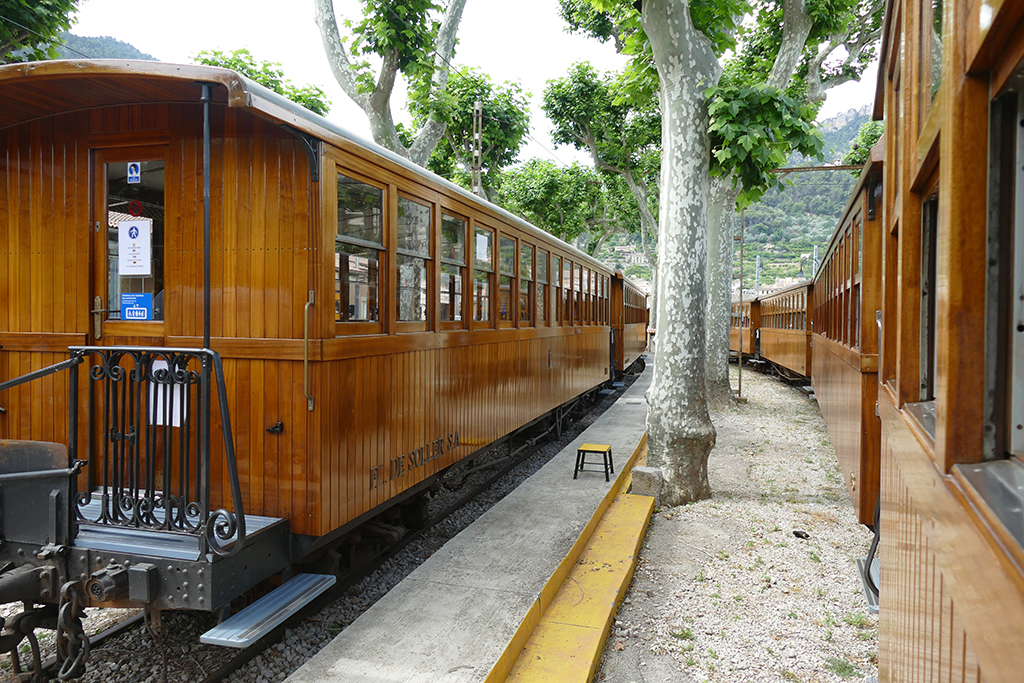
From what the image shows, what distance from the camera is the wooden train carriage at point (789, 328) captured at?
13.6 m

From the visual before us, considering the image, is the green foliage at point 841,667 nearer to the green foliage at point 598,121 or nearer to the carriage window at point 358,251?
the carriage window at point 358,251

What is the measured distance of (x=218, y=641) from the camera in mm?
2939

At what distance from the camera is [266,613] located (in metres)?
3.29

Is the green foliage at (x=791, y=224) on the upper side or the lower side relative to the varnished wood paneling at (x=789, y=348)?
upper

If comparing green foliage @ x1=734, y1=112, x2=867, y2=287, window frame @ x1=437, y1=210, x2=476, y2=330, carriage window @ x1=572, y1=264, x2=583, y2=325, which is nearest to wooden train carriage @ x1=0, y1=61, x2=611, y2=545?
window frame @ x1=437, y1=210, x2=476, y2=330

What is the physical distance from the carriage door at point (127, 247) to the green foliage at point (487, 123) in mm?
9267

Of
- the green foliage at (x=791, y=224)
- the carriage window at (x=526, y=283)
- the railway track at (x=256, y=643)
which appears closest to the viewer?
the railway track at (x=256, y=643)

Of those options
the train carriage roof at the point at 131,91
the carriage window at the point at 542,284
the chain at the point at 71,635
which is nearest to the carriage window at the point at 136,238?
the train carriage roof at the point at 131,91

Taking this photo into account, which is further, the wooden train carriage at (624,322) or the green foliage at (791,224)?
the green foliage at (791,224)

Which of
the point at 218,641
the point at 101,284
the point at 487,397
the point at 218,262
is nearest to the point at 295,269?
the point at 218,262

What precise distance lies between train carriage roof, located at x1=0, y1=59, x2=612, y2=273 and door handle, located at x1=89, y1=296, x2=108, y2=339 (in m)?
1.12

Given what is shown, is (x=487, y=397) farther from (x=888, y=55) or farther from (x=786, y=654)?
(x=888, y=55)

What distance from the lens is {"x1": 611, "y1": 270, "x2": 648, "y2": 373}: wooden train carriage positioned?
1502 cm

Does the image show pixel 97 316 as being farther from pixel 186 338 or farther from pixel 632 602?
pixel 632 602
